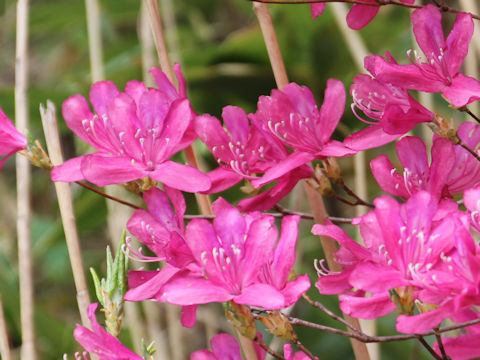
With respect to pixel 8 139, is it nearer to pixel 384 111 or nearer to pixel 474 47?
pixel 384 111

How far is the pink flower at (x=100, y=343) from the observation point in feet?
1.36

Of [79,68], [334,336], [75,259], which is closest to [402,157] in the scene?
[75,259]

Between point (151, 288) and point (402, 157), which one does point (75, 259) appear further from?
point (402, 157)

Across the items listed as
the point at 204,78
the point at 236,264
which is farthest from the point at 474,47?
the point at 236,264

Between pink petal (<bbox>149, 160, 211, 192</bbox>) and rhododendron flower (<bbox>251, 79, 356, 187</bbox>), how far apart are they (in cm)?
4

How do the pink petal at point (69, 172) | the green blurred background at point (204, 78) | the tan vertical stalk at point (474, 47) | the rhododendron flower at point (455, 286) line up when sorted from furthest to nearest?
the green blurred background at point (204, 78), the tan vertical stalk at point (474, 47), the pink petal at point (69, 172), the rhododendron flower at point (455, 286)

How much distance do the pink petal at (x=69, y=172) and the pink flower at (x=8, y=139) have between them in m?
0.04

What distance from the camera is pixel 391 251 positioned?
0.40m

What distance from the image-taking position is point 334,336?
1.01 meters

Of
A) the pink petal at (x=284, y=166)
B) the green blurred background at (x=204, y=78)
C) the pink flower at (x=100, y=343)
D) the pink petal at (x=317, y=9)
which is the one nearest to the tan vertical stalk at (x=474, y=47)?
the green blurred background at (x=204, y=78)

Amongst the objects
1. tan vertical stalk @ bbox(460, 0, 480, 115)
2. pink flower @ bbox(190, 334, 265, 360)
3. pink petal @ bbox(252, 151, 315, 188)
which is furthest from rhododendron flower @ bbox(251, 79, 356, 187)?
tan vertical stalk @ bbox(460, 0, 480, 115)

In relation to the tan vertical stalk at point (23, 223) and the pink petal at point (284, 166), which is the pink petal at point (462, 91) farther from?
the tan vertical stalk at point (23, 223)

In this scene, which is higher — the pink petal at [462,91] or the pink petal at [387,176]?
the pink petal at [462,91]

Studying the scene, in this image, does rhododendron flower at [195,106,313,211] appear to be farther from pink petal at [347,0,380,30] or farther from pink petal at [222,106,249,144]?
pink petal at [347,0,380,30]
